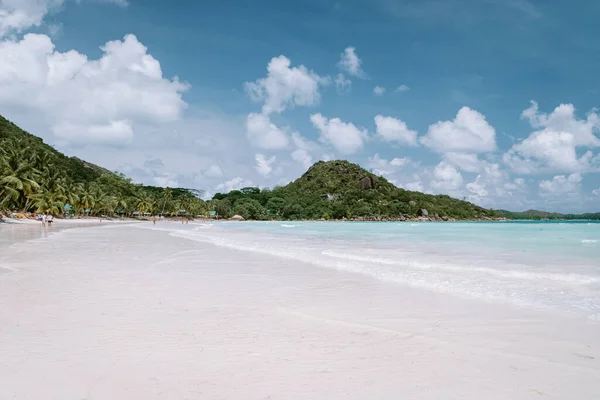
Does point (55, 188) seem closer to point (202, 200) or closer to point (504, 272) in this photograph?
point (504, 272)

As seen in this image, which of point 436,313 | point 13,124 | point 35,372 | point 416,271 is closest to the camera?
point 35,372

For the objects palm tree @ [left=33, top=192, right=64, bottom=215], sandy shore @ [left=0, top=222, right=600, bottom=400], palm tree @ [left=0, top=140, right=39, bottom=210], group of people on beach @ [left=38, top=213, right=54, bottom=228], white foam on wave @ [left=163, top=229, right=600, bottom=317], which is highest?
palm tree @ [left=0, top=140, right=39, bottom=210]

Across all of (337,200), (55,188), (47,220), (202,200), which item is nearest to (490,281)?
(47,220)

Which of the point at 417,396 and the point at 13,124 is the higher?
the point at 13,124

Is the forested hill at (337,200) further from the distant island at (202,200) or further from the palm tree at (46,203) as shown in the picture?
the palm tree at (46,203)

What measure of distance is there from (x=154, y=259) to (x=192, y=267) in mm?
2772

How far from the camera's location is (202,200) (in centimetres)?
15325

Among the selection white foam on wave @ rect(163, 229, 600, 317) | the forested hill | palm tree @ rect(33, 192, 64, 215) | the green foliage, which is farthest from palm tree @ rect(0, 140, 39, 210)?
the forested hill

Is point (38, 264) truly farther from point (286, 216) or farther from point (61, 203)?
point (286, 216)

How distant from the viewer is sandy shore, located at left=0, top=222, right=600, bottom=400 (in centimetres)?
387

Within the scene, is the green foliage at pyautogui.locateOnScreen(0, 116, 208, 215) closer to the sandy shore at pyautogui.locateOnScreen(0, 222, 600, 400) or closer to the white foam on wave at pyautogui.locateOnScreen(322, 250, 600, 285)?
the white foam on wave at pyautogui.locateOnScreen(322, 250, 600, 285)

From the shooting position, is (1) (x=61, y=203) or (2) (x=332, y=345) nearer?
(2) (x=332, y=345)

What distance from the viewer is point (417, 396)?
3.74 meters

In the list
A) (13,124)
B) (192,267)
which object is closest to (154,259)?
(192,267)
